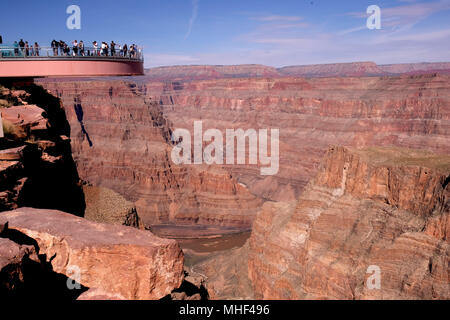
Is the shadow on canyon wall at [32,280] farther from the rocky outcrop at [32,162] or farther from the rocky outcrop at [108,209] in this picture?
the rocky outcrop at [108,209]

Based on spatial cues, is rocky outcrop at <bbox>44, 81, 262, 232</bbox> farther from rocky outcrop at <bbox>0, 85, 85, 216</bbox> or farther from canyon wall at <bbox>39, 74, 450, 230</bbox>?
rocky outcrop at <bbox>0, 85, 85, 216</bbox>

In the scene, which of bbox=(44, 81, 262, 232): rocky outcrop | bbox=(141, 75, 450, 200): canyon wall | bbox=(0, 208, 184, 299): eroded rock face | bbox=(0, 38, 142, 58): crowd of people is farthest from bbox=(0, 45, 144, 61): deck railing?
bbox=(141, 75, 450, 200): canyon wall

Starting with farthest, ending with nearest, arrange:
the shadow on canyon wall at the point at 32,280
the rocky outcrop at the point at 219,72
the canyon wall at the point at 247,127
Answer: the rocky outcrop at the point at 219,72 < the canyon wall at the point at 247,127 < the shadow on canyon wall at the point at 32,280

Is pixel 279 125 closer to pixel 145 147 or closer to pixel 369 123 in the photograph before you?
pixel 369 123

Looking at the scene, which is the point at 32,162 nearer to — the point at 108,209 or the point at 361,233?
the point at 108,209

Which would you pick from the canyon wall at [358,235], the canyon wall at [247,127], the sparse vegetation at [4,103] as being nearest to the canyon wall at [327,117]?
the canyon wall at [247,127]

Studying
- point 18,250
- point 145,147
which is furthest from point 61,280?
point 145,147
